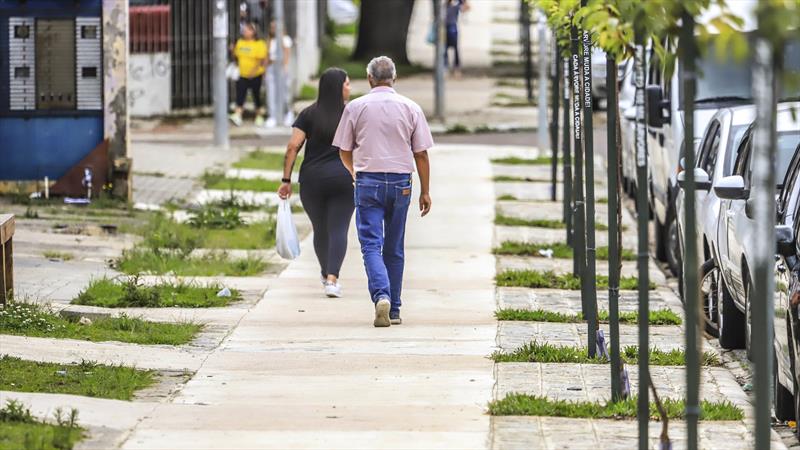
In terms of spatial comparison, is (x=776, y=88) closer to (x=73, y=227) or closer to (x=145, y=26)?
(x=73, y=227)

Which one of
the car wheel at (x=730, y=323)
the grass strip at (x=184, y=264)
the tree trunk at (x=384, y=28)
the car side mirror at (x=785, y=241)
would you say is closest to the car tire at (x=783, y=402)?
the car side mirror at (x=785, y=241)

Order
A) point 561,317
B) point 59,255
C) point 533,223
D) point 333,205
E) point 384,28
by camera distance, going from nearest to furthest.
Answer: point 561,317
point 333,205
point 59,255
point 533,223
point 384,28

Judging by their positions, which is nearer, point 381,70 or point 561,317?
point 381,70

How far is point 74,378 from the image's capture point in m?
8.88

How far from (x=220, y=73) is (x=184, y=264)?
9.84 metres

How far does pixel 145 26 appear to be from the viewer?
27609 millimetres

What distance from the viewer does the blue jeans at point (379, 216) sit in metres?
10.8

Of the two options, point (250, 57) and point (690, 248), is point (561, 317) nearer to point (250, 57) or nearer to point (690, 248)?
point (690, 248)

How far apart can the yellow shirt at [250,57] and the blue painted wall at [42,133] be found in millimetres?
10028

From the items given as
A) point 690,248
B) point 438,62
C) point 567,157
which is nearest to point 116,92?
point 567,157

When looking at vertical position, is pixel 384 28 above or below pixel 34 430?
above

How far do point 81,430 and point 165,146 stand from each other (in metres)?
16.7

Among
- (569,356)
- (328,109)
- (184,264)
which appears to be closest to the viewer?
(569,356)

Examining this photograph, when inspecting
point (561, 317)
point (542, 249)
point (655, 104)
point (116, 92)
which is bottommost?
point (561, 317)
